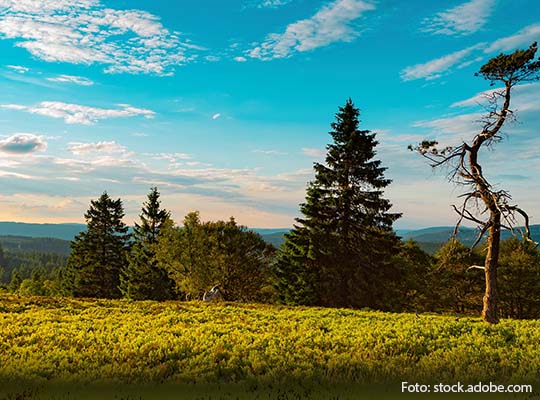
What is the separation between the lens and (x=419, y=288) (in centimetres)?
5475

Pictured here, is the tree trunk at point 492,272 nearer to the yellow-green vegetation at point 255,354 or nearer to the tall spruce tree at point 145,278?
the yellow-green vegetation at point 255,354

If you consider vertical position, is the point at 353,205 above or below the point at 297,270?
above

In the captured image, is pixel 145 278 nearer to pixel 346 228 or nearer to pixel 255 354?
pixel 346 228

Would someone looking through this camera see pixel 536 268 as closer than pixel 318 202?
No

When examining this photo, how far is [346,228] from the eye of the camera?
38000 mm

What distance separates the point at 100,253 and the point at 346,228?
42430 mm

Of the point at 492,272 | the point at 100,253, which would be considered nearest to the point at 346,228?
the point at 492,272

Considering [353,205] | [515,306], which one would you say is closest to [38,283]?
[353,205]

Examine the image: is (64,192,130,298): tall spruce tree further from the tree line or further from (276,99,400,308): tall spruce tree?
(276,99,400,308): tall spruce tree

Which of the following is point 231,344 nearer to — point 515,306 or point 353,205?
point 353,205

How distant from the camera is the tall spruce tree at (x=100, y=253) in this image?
64688 mm

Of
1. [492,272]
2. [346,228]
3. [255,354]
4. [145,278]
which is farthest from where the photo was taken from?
[145,278]

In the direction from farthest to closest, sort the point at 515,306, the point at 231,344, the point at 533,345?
1. the point at 515,306
2. the point at 533,345
3. the point at 231,344

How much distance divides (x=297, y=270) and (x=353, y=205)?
7.93m
